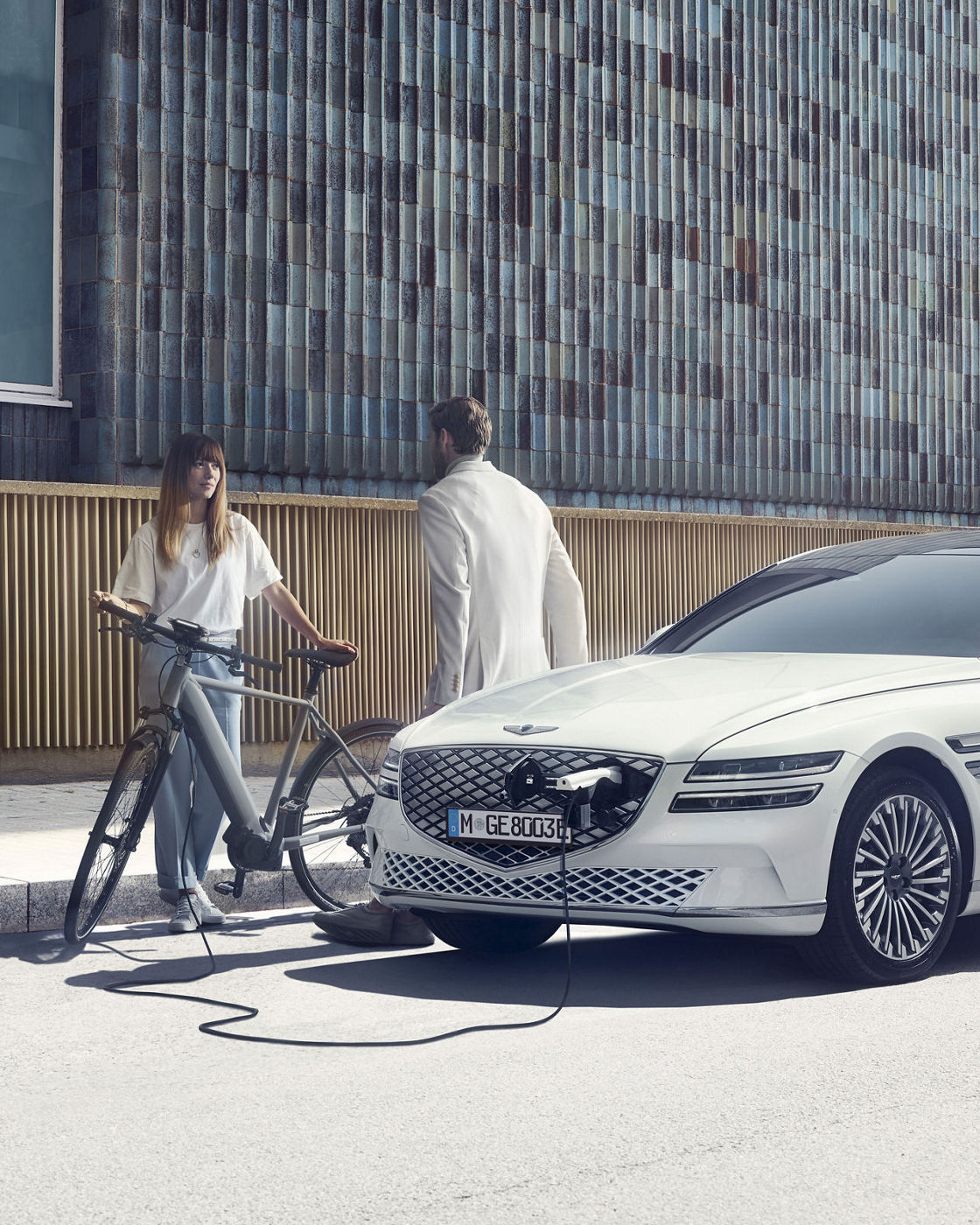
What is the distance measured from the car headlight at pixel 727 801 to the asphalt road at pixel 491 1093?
62 centimetres

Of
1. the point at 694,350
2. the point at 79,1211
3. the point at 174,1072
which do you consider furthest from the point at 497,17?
the point at 79,1211

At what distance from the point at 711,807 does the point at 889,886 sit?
0.74 meters

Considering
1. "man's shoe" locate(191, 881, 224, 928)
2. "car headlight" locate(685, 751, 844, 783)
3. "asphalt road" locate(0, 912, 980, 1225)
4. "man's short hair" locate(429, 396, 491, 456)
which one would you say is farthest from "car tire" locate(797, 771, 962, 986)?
"man's shoe" locate(191, 881, 224, 928)

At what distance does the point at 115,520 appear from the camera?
11961 mm

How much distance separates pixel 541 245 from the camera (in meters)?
15.6

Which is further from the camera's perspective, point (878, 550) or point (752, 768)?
point (878, 550)

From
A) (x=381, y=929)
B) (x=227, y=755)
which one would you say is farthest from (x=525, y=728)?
(x=227, y=755)

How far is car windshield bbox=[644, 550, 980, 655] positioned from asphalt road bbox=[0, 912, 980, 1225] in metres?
1.17

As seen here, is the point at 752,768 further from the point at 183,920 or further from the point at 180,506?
the point at 180,506

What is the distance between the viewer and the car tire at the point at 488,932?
6797 millimetres

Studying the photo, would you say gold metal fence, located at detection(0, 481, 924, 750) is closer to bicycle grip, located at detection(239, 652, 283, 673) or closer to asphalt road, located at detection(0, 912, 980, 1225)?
bicycle grip, located at detection(239, 652, 283, 673)

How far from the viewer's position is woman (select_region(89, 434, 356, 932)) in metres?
7.43

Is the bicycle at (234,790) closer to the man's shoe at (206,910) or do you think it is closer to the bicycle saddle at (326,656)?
the bicycle saddle at (326,656)

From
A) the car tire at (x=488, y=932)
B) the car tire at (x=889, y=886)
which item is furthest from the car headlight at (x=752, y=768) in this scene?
the car tire at (x=488, y=932)
